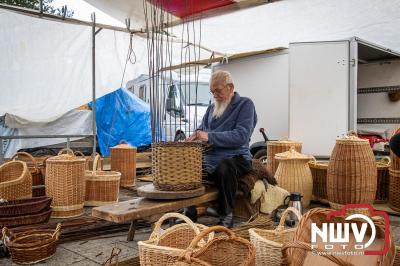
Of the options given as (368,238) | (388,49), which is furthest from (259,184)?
(388,49)

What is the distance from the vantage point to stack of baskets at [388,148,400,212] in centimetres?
370

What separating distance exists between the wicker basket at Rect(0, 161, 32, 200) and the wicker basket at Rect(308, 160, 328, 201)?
327 centimetres

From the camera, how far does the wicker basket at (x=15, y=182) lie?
3.39 metres

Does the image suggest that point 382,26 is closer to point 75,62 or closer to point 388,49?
point 388,49

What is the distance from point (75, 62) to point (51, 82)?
47 centimetres

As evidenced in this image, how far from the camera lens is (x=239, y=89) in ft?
21.5

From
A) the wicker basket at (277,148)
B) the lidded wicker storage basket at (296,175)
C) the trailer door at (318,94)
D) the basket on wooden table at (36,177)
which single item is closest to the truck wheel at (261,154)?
the trailer door at (318,94)

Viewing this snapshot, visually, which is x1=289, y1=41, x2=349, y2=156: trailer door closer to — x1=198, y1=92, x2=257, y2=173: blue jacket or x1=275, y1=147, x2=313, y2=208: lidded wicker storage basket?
x1=275, y1=147, x2=313, y2=208: lidded wicker storage basket

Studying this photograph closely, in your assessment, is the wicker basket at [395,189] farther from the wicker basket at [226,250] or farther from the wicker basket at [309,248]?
the wicker basket at [226,250]

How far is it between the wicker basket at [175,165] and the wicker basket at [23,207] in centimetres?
112

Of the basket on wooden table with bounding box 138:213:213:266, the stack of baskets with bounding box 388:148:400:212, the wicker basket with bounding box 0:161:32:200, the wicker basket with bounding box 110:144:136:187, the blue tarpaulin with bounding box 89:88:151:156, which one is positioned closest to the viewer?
the basket on wooden table with bounding box 138:213:213:266

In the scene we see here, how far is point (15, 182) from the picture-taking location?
3.44m

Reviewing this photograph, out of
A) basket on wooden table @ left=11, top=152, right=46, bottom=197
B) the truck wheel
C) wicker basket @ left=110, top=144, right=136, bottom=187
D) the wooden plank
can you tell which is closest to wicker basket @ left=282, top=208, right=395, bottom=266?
the wooden plank

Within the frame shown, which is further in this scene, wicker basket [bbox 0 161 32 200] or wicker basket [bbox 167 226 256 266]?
wicker basket [bbox 0 161 32 200]
